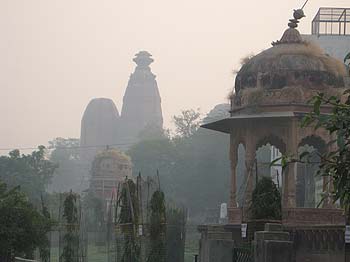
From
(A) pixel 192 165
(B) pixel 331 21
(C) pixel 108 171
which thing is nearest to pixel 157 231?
(B) pixel 331 21

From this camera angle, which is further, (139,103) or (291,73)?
(139,103)

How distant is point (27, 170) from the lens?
8688 centimetres

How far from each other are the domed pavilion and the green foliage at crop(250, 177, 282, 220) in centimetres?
510

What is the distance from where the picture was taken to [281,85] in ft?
77.6

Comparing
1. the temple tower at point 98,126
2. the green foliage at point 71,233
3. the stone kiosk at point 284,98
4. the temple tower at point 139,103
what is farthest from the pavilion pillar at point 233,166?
the temple tower at point 98,126

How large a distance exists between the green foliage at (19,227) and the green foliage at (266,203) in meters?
10.5

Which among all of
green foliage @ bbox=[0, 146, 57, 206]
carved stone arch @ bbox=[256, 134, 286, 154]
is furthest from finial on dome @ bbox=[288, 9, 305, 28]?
green foliage @ bbox=[0, 146, 57, 206]

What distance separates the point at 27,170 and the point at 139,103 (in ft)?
277

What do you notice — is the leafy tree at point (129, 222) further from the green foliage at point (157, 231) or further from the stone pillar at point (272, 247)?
the stone pillar at point (272, 247)

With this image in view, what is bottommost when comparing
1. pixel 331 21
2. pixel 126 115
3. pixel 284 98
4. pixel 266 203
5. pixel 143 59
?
pixel 266 203

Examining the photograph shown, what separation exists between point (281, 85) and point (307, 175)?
21.5 m

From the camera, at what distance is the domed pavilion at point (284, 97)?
909 inches

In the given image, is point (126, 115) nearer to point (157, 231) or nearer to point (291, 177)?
point (291, 177)

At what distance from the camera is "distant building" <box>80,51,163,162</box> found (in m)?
170
